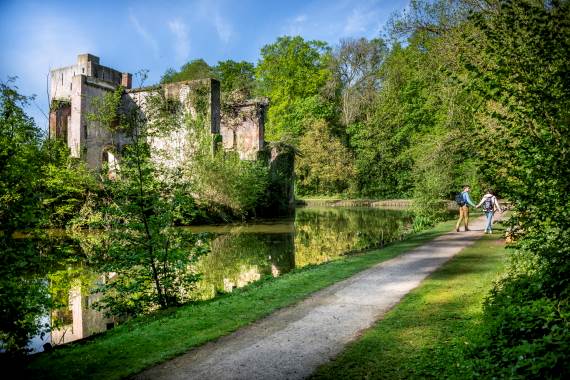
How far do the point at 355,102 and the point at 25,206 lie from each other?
50.4 m

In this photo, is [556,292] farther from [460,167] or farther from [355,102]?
[355,102]

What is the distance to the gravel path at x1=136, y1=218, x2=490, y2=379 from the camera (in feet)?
17.1

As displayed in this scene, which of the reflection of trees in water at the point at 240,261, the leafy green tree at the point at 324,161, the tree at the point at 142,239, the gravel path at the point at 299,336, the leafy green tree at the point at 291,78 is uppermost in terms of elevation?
the leafy green tree at the point at 291,78

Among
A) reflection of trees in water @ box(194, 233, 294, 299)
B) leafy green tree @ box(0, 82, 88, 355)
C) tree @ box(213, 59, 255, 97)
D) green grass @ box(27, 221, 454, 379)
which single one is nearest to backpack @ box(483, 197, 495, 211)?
reflection of trees in water @ box(194, 233, 294, 299)

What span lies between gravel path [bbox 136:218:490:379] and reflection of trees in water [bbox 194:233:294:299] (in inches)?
119

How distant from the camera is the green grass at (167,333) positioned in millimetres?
5578

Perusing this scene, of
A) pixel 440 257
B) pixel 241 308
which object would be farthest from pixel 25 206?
pixel 440 257

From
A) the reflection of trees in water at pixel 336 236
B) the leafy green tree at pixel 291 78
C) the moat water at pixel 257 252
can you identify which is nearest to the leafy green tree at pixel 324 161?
the leafy green tree at pixel 291 78

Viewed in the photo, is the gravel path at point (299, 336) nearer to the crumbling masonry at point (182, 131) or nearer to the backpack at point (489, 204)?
the backpack at point (489, 204)

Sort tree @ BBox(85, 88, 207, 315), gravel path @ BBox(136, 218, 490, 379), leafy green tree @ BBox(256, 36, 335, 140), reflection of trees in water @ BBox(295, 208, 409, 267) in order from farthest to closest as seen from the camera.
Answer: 1. leafy green tree @ BBox(256, 36, 335, 140)
2. reflection of trees in water @ BBox(295, 208, 409, 267)
3. tree @ BBox(85, 88, 207, 315)
4. gravel path @ BBox(136, 218, 490, 379)

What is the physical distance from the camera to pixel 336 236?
70.5ft

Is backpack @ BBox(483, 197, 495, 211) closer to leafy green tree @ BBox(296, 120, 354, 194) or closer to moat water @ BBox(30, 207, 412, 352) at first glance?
moat water @ BBox(30, 207, 412, 352)

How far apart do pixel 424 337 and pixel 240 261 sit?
999cm

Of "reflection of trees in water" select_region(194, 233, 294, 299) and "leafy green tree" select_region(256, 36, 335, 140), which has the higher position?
"leafy green tree" select_region(256, 36, 335, 140)
